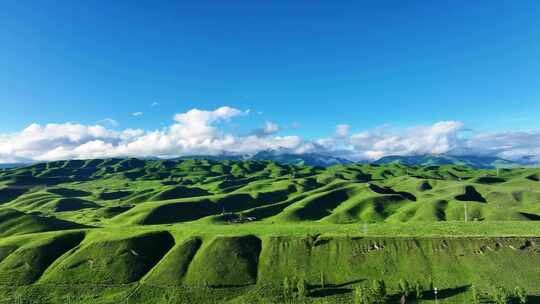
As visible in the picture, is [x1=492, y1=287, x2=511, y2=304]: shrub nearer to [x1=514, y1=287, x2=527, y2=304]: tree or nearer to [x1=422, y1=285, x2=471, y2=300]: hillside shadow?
[x1=514, y1=287, x2=527, y2=304]: tree

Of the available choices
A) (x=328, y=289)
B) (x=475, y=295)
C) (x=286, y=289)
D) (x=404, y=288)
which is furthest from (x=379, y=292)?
(x=286, y=289)

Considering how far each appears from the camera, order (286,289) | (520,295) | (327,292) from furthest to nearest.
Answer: (327,292) < (286,289) < (520,295)

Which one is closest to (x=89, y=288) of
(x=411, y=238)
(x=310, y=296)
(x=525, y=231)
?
(x=310, y=296)

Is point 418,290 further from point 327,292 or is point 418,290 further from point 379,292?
point 327,292

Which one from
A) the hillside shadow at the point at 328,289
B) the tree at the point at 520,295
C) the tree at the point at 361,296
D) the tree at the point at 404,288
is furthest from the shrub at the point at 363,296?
the tree at the point at 520,295

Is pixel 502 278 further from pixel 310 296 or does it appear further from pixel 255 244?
pixel 255 244

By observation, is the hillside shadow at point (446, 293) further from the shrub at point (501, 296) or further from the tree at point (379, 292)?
the tree at point (379, 292)

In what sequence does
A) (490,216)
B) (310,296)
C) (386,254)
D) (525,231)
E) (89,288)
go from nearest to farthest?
(310,296) < (89,288) < (386,254) < (525,231) < (490,216)

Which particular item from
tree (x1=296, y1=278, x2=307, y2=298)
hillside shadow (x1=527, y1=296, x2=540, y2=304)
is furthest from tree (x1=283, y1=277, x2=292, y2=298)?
hillside shadow (x1=527, y1=296, x2=540, y2=304)
